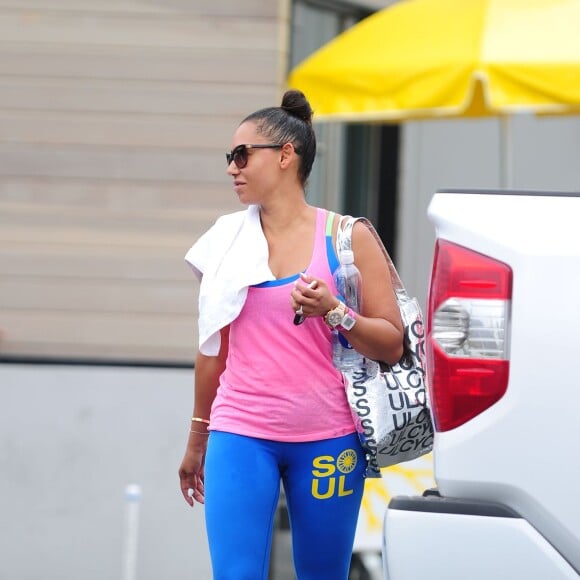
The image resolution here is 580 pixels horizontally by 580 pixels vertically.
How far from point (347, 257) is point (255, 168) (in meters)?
0.37

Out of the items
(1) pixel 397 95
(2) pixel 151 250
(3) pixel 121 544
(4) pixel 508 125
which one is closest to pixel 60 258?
(2) pixel 151 250

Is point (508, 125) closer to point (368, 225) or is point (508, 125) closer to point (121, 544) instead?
point (121, 544)

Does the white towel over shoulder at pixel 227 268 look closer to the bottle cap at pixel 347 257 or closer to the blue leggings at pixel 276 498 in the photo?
the bottle cap at pixel 347 257

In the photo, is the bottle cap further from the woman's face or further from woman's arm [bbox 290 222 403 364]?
the woman's face

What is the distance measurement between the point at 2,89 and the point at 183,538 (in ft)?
7.50

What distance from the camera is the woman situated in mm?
3646

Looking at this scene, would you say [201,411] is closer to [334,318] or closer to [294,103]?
[334,318]

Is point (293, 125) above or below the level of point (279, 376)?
above

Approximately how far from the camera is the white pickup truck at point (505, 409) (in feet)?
9.30

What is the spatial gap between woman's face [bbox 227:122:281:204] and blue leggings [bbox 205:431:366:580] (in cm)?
68

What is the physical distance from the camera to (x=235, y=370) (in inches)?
147

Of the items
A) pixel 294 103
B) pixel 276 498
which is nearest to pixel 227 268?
pixel 294 103

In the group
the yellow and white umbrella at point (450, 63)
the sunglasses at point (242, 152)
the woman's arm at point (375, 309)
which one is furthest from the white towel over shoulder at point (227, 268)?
the yellow and white umbrella at point (450, 63)

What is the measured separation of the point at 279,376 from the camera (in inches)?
144
